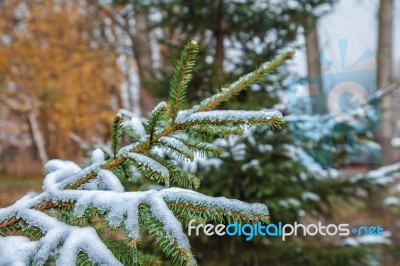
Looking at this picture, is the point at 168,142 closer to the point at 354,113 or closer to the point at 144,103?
the point at 354,113

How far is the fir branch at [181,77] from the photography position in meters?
0.80

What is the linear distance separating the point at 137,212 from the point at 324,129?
246 centimetres

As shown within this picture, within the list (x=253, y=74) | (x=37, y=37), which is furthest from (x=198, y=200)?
(x=37, y=37)

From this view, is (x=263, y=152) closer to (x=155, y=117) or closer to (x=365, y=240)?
(x=365, y=240)

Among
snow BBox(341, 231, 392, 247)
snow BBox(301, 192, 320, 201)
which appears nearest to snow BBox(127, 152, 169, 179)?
snow BBox(301, 192, 320, 201)

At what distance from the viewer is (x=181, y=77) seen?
2.78 ft

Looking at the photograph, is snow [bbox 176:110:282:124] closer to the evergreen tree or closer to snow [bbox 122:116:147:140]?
snow [bbox 122:116:147:140]

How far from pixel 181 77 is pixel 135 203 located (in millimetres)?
284

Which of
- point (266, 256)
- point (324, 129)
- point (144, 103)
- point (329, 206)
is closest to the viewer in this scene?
point (266, 256)

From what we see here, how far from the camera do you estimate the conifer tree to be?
709 mm

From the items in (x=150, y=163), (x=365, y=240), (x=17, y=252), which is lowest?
(x=17, y=252)

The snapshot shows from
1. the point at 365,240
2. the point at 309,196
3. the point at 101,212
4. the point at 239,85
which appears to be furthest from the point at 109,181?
the point at 365,240

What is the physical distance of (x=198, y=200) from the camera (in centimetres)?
76

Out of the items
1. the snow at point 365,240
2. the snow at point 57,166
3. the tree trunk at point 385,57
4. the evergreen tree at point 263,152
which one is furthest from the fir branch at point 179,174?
the tree trunk at point 385,57
